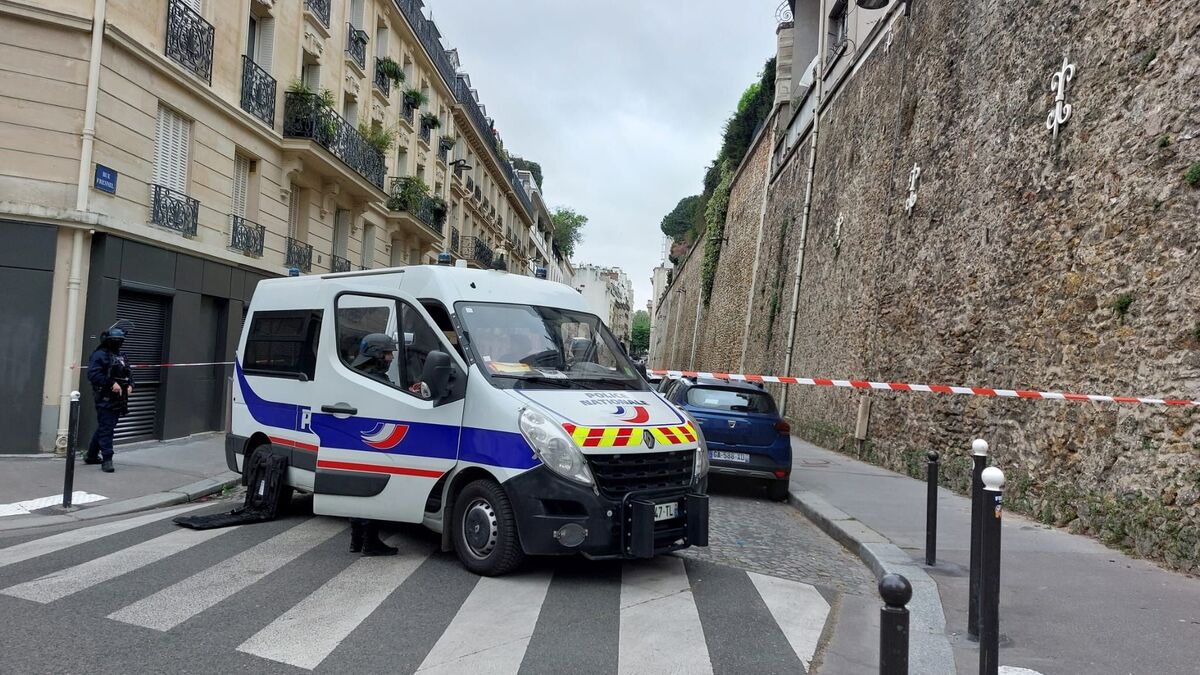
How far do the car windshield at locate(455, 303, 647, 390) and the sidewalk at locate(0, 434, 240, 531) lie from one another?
4.54 metres

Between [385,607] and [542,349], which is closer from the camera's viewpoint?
[385,607]

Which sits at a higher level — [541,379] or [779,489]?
[541,379]

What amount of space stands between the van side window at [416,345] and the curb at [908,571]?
12.4 ft

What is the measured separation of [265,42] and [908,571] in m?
15.5

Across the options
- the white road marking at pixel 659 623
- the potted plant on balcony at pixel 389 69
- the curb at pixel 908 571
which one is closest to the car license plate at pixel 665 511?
the white road marking at pixel 659 623

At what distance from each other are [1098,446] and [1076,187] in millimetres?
2611

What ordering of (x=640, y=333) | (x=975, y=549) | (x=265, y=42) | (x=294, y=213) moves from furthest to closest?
1. (x=640, y=333)
2. (x=294, y=213)
3. (x=265, y=42)
4. (x=975, y=549)

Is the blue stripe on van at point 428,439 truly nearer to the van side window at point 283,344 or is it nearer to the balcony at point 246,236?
the van side window at point 283,344

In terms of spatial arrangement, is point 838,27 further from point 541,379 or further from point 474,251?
point 541,379

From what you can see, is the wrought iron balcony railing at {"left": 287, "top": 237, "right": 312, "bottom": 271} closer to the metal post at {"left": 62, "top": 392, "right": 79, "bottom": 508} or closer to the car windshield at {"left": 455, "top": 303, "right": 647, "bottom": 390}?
Result: the metal post at {"left": 62, "top": 392, "right": 79, "bottom": 508}

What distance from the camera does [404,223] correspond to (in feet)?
80.1

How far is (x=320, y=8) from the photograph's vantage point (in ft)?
59.3

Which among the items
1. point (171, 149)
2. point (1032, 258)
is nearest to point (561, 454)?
point (1032, 258)

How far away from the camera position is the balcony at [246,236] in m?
14.7
